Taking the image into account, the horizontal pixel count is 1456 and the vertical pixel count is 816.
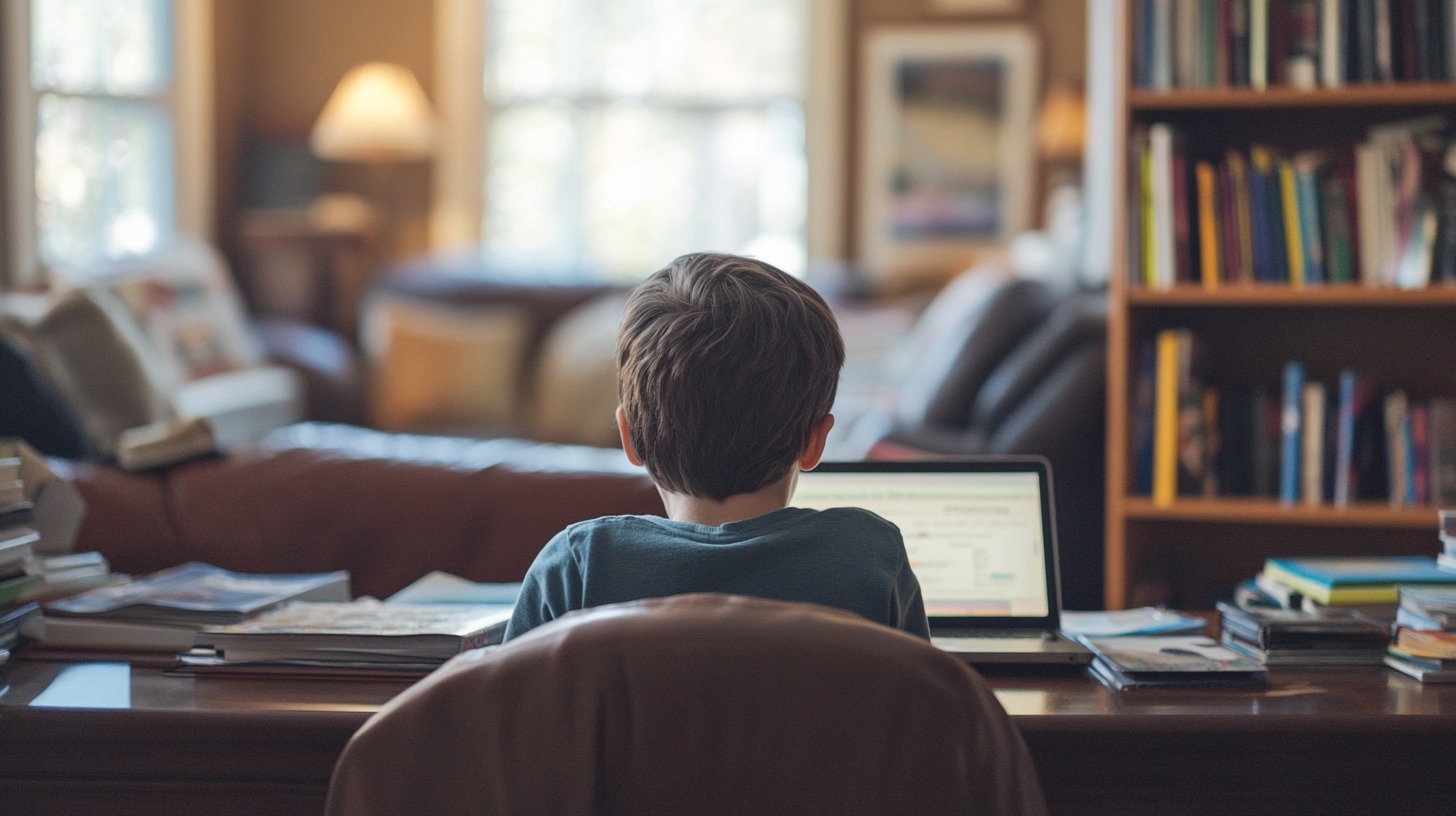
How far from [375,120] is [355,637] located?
199 inches

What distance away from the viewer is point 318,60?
22.4ft

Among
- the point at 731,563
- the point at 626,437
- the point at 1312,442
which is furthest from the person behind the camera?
the point at 1312,442

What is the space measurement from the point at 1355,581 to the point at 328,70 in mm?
6311

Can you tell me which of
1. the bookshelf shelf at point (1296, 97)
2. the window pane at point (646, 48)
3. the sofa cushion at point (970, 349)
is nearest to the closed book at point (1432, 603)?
the bookshelf shelf at point (1296, 97)

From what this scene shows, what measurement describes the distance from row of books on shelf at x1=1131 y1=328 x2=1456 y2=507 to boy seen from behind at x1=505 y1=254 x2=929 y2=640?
1.74 m

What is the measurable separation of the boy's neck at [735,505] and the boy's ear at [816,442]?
2 centimetres

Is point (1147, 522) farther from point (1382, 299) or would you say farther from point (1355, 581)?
point (1355, 581)

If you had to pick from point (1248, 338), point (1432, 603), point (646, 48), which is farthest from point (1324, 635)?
point (646, 48)

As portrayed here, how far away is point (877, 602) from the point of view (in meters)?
1.02

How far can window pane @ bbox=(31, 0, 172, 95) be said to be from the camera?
5340mm

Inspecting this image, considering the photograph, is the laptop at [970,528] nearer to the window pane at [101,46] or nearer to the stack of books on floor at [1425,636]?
the stack of books on floor at [1425,636]

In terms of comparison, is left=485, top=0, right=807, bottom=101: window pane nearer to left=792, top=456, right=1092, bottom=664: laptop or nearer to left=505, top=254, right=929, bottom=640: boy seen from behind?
left=792, top=456, right=1092, bottom=664: laptop

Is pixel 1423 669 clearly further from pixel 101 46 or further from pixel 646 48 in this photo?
pixel 646 48

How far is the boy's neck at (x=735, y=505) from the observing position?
1.08m
